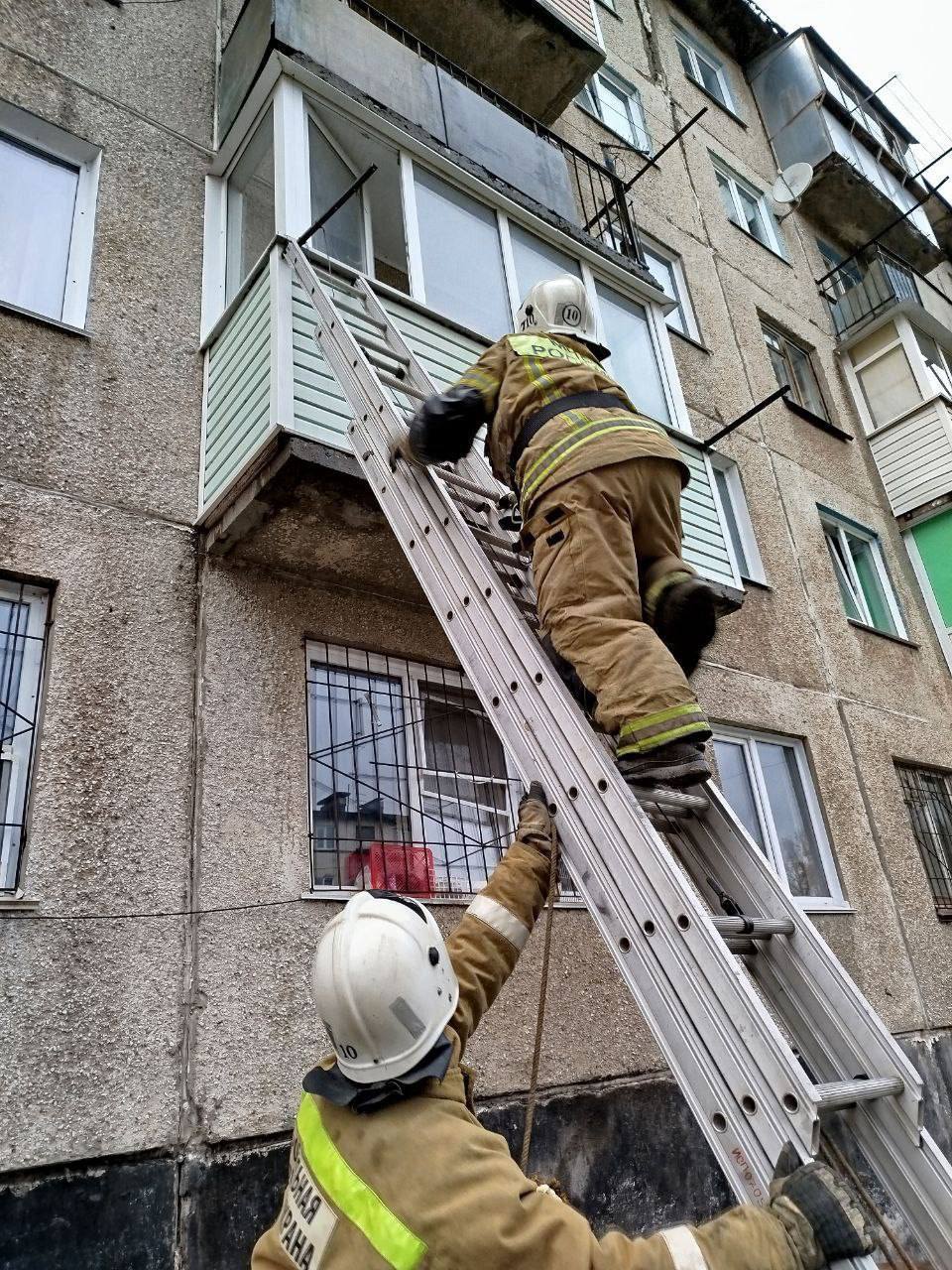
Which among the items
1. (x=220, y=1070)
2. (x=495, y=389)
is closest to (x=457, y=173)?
(x=495, y=389)

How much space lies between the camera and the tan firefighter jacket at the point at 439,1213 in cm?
147

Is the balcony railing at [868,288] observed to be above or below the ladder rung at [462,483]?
above

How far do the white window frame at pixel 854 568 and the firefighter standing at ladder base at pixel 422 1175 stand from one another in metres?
8.26

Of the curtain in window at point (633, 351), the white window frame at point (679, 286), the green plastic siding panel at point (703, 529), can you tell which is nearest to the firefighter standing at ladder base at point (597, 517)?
the green plastic siding panel at point (703, 529)

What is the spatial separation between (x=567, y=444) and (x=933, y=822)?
6.83 meters

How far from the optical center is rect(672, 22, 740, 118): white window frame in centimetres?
1270

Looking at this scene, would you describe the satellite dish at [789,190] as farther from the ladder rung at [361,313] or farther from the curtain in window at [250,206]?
the ladder rung at [361,313]

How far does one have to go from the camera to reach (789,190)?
12.6 metres

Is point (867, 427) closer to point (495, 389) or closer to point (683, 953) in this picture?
point (495, 389)

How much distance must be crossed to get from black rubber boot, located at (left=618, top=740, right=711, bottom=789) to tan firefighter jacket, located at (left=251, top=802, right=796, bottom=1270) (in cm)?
80

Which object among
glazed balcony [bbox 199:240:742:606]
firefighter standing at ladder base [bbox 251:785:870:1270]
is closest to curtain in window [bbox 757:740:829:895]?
glazed balcony [bbox 199:240:742:606]

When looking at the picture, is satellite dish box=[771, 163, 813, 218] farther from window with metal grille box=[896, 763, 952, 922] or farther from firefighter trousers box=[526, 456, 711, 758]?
firefighter trousers box=[526, 456, 711, 758]

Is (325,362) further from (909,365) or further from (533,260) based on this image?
(909,365)

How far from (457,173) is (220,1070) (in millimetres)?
5372
